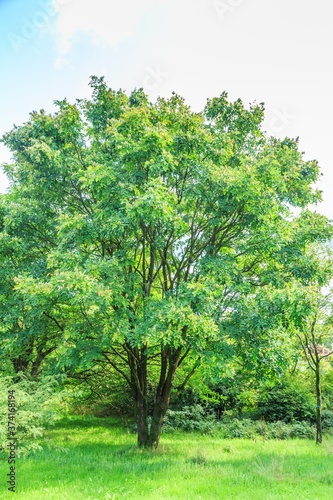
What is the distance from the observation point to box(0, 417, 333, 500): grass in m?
6.40

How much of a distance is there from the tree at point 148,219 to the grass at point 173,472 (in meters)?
1.79

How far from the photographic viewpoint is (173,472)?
779cm

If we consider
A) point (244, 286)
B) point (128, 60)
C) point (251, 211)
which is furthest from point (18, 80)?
point (244, 286)

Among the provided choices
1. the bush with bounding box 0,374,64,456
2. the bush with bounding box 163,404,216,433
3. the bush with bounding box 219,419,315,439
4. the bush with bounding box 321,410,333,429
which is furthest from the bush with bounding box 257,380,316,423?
the bush with bounding box 0,374,64,456

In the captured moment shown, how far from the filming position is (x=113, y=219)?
25.4 ft

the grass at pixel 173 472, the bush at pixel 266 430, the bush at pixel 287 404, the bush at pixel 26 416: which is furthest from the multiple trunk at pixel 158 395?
the bush at pixel 287 404

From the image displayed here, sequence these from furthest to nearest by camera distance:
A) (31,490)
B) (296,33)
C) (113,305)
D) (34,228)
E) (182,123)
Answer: (34,228) < (182,123) < (113,305) < (296,33) < (31,490)

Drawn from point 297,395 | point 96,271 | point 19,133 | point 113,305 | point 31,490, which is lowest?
point 31,490

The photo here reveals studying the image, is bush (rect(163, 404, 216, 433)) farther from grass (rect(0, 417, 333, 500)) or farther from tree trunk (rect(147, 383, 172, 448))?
tree trunk (rect(147, 383, 172, 448))

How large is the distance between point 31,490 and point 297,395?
1375 centimetres

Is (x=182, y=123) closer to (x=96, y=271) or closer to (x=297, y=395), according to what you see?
(x=96, y=271)

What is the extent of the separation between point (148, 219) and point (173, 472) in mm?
5638

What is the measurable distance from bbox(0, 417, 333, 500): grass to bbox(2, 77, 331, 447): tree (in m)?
1.79

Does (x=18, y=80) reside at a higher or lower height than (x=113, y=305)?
higher
